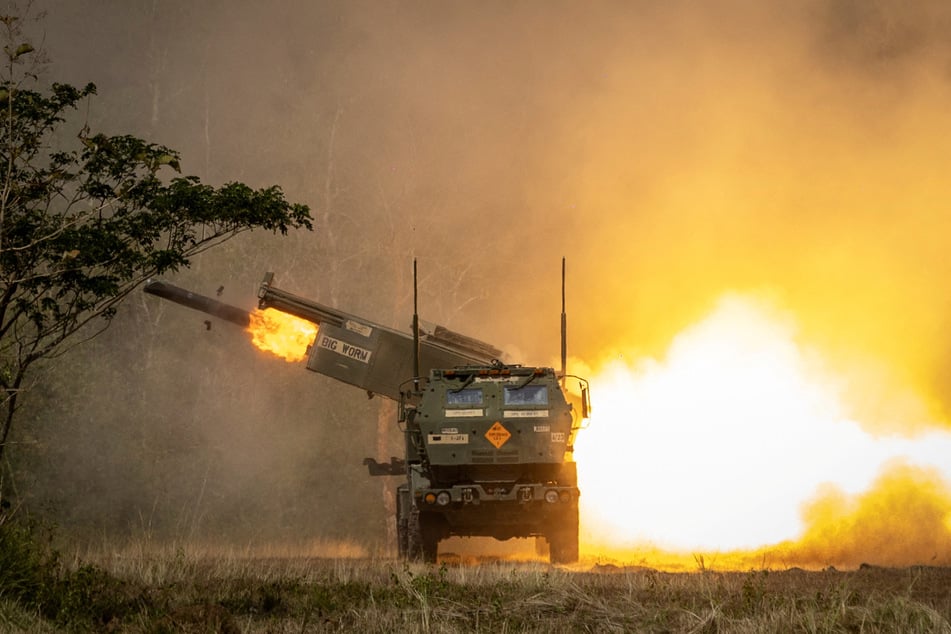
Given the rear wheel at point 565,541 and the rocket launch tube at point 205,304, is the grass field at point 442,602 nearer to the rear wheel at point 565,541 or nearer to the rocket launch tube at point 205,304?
the rear wheel at point 565,541

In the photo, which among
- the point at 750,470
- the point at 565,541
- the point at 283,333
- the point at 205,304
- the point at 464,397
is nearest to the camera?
the point at 464,397

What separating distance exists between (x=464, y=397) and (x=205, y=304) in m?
8.66

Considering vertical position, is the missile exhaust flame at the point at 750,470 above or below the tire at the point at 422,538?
above

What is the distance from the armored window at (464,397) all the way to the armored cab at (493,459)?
18 millimetres

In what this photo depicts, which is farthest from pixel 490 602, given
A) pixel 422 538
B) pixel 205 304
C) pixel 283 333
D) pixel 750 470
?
pixel 205 304

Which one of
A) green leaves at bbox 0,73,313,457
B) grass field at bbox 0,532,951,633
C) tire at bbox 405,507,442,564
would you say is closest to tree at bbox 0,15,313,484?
green leaves at bbox 0,73,313,457

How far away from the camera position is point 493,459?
22.0 metres

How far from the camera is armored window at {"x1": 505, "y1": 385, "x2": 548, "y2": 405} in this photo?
72.8ft

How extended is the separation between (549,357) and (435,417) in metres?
30.6

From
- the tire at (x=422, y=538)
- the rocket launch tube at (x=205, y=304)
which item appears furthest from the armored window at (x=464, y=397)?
the rocket launch tube at (x=205, y=304)

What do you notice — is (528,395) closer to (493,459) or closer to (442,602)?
(493,459)

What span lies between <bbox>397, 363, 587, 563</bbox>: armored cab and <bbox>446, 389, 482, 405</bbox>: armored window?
18 millimetres

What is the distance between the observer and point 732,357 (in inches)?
1252

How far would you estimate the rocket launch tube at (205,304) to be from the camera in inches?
1096
